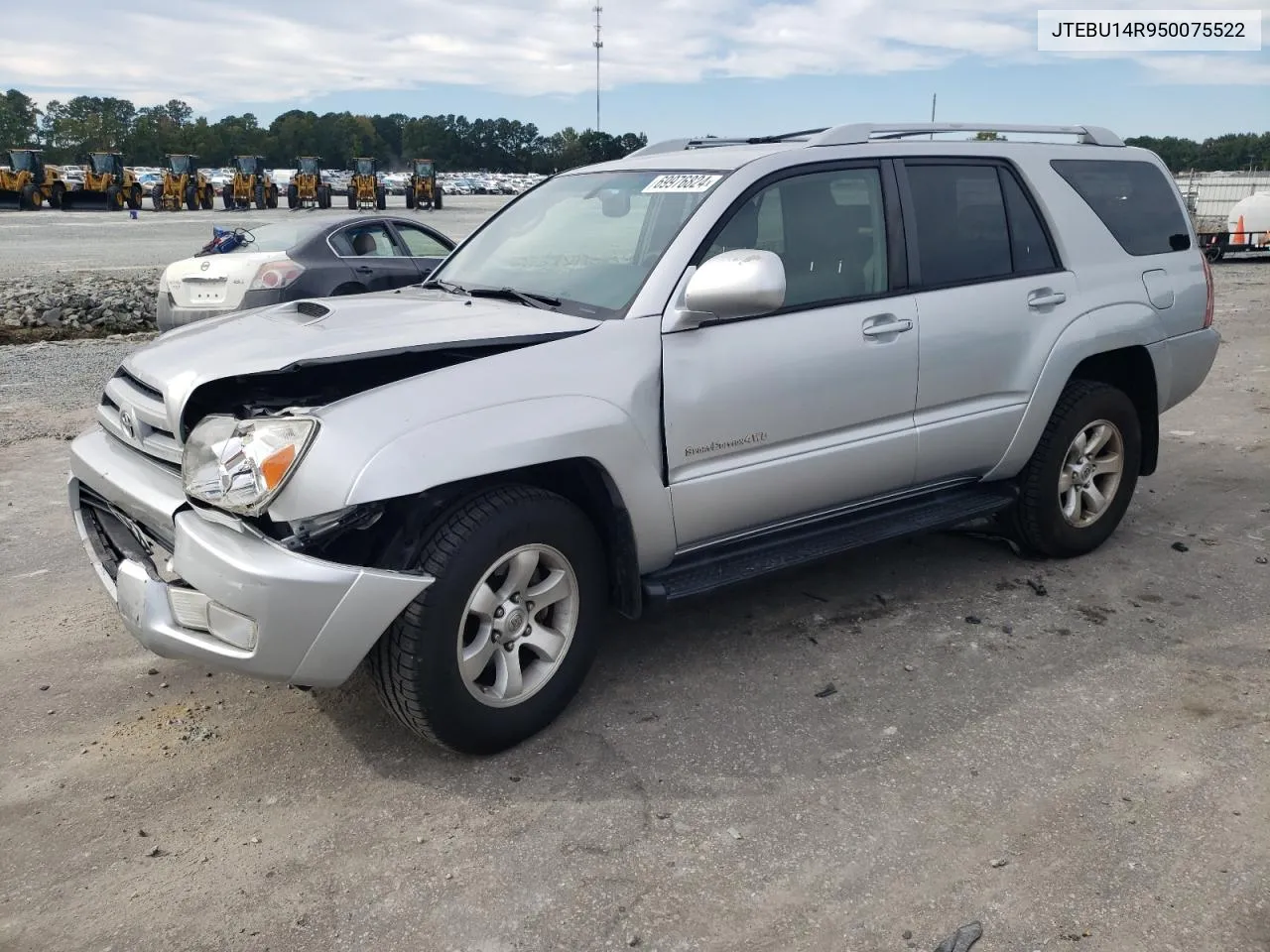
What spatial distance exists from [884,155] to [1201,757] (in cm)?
245

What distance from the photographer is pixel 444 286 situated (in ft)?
14.2

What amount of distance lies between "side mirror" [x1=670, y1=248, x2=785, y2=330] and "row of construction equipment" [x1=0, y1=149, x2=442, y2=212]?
38763 mm

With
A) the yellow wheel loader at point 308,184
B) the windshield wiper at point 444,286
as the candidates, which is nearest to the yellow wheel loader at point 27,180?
the yellow wheel loader at point 308,184

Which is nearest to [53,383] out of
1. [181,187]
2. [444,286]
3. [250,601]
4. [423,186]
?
[444,286]

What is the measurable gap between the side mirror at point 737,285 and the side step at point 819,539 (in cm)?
88

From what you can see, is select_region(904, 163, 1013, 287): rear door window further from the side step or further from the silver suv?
the side step

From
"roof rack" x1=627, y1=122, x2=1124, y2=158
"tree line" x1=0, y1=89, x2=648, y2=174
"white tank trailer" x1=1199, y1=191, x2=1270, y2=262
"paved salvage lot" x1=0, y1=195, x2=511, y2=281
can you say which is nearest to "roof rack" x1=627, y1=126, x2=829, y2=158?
"roof rack" x1=627, y1=122, x2=1124, y2=158

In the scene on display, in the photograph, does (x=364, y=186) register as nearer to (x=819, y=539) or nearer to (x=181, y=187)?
(x=181, y=187)

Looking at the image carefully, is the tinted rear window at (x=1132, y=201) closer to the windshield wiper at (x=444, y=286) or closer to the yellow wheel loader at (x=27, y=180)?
the windshield wiper at (x=444, y=286)

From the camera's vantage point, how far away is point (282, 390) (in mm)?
3281

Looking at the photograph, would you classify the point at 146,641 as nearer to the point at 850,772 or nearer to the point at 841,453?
the point at 850,772

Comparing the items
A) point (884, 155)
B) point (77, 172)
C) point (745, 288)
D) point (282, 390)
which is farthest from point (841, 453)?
point (77, 172)

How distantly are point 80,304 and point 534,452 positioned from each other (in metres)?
11.8

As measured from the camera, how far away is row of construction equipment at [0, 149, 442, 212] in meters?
35.8
